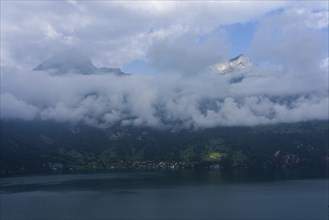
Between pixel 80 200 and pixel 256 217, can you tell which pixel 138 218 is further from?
pixel 80 200

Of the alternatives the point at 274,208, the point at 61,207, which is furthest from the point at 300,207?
the point at 61,207

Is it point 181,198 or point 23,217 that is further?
point 181,198

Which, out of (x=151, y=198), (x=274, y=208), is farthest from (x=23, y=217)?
(x=274, y=208)

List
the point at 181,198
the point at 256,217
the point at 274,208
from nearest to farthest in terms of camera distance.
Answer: the point at 256,217 → the point at 274,208 → the point at 181,198

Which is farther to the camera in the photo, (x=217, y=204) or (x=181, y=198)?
(x=181, y=198)

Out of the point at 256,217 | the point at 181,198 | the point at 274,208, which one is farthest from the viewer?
the point at 181,198

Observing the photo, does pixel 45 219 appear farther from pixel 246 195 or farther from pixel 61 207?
pixel 246 195

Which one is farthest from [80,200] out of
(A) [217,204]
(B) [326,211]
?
(B) [326,211]

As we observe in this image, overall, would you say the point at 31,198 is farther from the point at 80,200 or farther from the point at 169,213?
the point at 169,213
